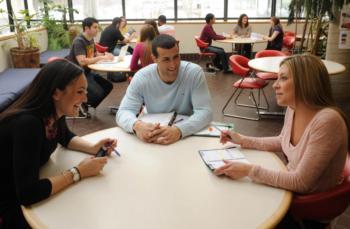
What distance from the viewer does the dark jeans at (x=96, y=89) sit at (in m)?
Answer: 4.68

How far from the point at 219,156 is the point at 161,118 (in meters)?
0.58

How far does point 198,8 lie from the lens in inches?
388

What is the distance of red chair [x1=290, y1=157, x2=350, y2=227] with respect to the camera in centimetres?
148

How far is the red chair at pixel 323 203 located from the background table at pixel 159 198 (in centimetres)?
13

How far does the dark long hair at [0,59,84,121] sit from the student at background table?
2.57 feet

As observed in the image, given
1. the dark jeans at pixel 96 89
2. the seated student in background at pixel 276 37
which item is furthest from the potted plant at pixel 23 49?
the seated student in background at pixel 276 37

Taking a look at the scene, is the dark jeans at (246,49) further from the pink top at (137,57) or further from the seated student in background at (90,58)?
the pink top at (137,57)

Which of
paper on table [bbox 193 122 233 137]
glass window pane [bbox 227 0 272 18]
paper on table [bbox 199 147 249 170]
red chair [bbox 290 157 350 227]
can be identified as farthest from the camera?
glass window pane [bbox 227 0 272 18]

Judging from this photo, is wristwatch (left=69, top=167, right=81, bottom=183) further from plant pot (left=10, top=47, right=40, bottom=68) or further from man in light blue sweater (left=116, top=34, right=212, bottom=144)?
plant pot (left=10, top=47, right=40, bottom=68)

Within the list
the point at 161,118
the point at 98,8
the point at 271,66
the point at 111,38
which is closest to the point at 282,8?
the point at 98,8

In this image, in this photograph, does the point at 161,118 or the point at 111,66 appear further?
the point at 111,66

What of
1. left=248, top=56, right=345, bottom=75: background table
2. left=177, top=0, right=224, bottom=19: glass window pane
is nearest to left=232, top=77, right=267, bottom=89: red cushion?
left=248, top=56, right=345, bottom=75: background table

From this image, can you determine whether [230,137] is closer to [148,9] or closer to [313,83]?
[313,83]

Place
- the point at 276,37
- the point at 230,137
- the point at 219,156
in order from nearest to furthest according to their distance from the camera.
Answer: the point at 219,156
the point at 230,137
the point at 276,37
